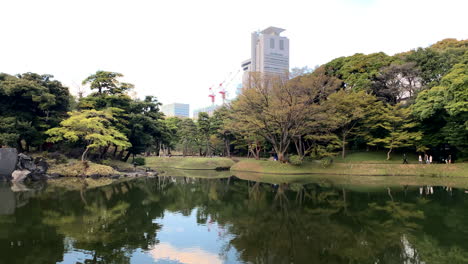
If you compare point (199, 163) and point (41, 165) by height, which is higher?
point (41, 165)

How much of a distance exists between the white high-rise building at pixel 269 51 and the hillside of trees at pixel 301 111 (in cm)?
12038

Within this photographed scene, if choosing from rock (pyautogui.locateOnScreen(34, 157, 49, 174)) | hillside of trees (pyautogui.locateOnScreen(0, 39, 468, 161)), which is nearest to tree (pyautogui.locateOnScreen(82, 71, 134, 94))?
hillside of trees (pyautogui.locateOnScreen(0, 39, 468, 161))

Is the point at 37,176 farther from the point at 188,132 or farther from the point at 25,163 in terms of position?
the point at 188,132

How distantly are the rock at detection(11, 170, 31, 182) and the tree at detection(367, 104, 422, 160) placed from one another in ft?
115

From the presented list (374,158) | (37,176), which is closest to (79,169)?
(37,176)

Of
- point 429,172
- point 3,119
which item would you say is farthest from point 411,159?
point 3,119

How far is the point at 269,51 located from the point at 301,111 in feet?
439

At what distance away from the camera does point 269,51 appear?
156375 millimetres

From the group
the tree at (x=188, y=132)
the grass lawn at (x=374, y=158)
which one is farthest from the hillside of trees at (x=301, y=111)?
the tree at (x=188, y=132)

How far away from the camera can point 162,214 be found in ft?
41.9

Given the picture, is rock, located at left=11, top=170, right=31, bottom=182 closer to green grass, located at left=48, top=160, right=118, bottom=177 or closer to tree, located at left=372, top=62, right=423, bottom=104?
green grass, located at left=48, top=160, right=118, bottom=177

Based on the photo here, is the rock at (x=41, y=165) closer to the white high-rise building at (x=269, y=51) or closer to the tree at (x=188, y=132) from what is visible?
the tree at (x=188, y=132)

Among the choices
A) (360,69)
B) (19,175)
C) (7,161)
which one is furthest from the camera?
(360,69)

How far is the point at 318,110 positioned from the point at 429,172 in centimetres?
1237
